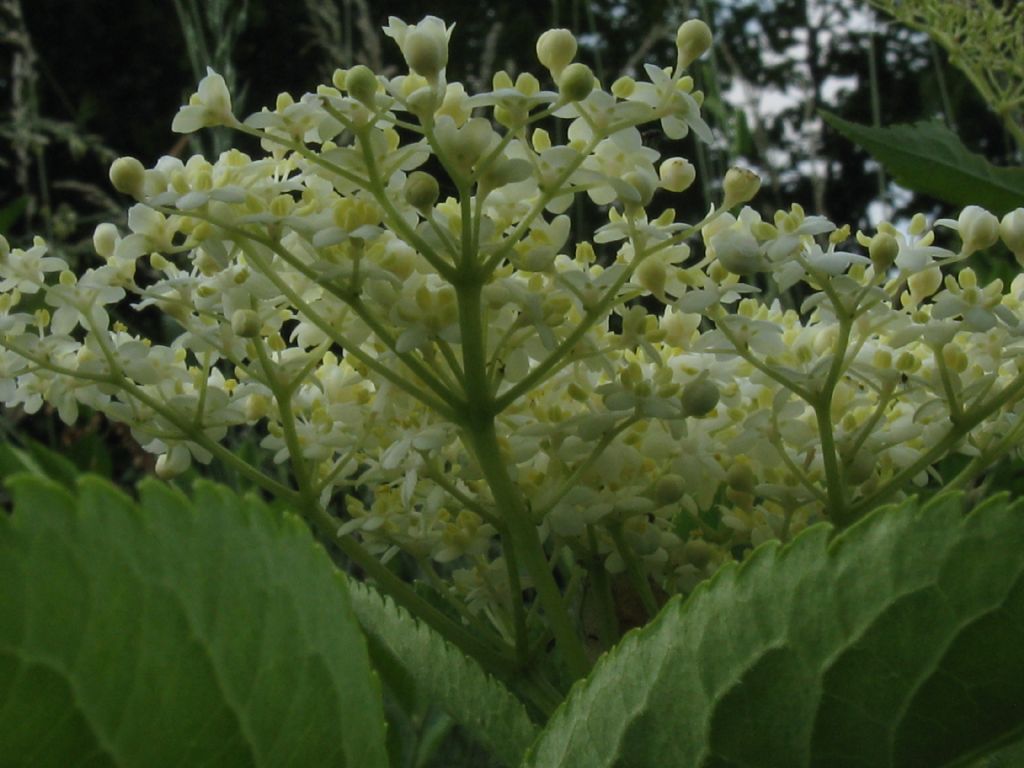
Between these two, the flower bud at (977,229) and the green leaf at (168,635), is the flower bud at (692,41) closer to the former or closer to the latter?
the flower bud at (977,229)

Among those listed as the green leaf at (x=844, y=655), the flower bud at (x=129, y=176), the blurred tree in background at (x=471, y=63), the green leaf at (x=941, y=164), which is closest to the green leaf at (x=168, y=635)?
the green leaf at (x=844, y=655)

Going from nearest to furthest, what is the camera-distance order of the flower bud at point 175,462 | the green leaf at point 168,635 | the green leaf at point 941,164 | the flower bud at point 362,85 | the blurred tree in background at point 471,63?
1. the green leaf at point 168,635
2. the flower bud at point 362,85
3. the flower bud at point 175,462
4. the green leaf at point 941,164
5. the blurred tree in background at point 471,63

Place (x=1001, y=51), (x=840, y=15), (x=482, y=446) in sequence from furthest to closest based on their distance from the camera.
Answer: (x=840, y=15) → (x=1001, y=51) → (x=482, y=446)

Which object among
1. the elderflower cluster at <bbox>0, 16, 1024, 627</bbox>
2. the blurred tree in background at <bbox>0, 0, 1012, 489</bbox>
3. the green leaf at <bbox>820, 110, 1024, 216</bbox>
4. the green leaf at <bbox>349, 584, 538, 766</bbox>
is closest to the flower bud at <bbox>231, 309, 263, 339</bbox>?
the elderflower cluster at <bbox>0, 16, 1024, 627</bbox>

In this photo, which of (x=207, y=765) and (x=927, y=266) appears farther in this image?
(x=927, y=266)

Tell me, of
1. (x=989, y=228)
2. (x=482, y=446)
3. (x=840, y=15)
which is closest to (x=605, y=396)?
(x=482, y=446)

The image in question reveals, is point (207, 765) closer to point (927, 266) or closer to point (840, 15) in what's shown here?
point (927, 266)
